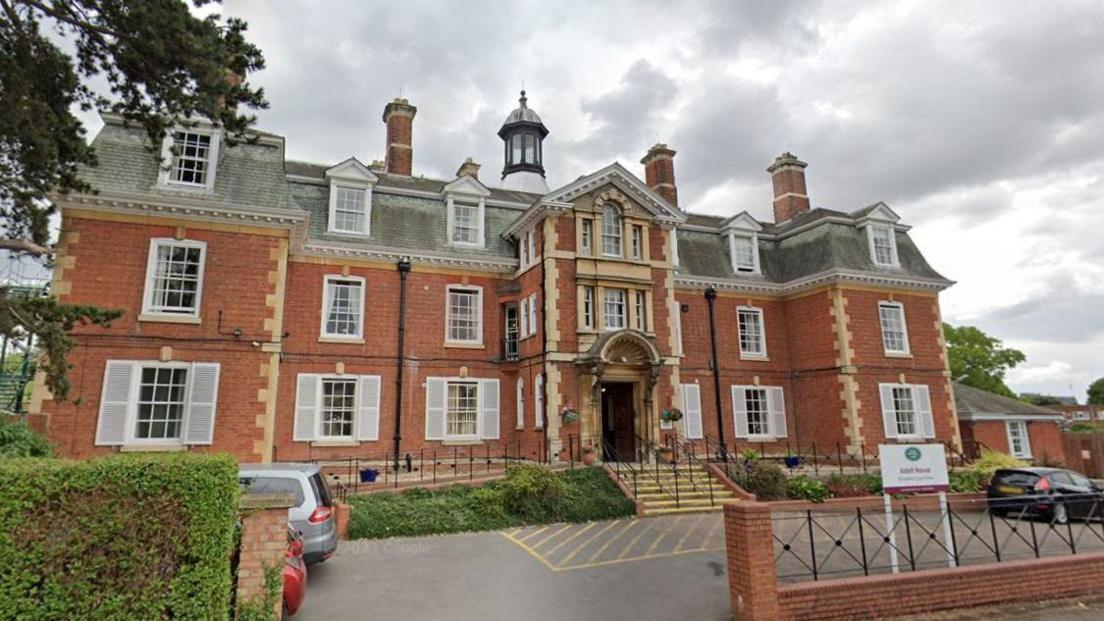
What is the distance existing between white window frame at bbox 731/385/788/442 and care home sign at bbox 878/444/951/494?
14136 millimetres

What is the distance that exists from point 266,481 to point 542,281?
11440 mm

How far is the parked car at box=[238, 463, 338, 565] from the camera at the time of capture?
878cm

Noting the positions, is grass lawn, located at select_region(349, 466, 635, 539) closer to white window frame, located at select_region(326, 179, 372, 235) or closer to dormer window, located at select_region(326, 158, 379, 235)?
white window frame, located at select_region(326, 179, 372, 235)

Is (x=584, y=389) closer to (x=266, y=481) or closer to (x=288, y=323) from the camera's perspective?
(x=288, y=323)

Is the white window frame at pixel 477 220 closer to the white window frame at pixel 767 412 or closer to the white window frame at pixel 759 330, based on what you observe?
the white window frame at pixel 759 330

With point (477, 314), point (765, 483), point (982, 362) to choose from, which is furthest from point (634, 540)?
point (982, 362)

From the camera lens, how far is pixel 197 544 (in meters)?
5.64

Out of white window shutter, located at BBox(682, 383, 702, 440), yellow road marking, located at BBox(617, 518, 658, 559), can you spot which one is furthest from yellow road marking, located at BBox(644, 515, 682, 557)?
white window shutter, located at BBox(682, 383, 702, 440)

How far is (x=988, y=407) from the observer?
2548cm

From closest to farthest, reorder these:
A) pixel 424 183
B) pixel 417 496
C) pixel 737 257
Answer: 1. pixel 417 496
2. pixel 424 183
3. pixel 737 257

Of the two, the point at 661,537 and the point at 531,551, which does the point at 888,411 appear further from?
the point at 531,551

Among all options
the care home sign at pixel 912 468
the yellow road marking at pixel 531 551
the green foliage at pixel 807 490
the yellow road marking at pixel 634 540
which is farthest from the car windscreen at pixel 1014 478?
the yellow road marking at pixel 531 551

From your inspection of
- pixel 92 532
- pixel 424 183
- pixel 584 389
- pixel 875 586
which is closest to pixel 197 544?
pixel 92 532

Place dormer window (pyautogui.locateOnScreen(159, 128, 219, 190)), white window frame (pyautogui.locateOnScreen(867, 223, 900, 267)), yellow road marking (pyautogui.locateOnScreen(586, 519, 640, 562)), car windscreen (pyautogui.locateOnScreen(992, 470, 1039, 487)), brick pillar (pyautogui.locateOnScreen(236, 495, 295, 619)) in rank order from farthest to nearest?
white window frame (pyautogui.locateOnScreen(867, 223, 900, 267)) < dormer window (pyautogui.locateOnScreen(159, 128, 219, 190)) < car windscreen (pyautogui.locateOnScreen(992, 470, 1039, 487)) < yellow road marking (pyautogui.locateOnScreen(586, 519, 640, 562)) < brick pillar (pyautogui.locateOnScreen(236, 495, 295, 619))
